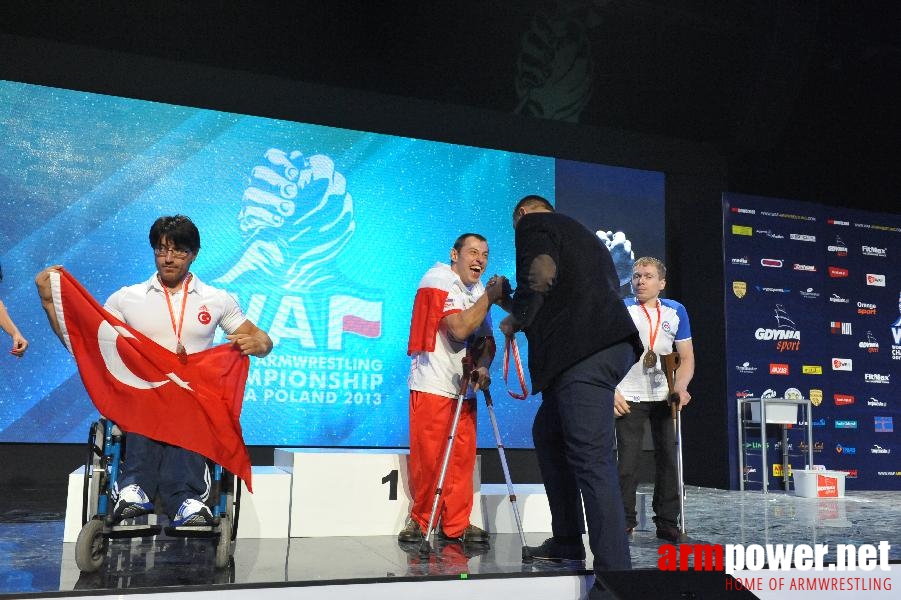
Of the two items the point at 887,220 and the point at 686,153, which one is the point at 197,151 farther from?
the point at 887,220

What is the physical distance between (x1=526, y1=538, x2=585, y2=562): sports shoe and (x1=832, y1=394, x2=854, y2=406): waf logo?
573 centimetres

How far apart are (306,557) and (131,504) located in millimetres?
756

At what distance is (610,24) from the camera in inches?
283

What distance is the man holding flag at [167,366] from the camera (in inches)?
114

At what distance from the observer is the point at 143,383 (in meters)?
3.03

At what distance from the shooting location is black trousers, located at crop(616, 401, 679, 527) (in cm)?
395

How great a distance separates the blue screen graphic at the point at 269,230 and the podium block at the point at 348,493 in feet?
7.58

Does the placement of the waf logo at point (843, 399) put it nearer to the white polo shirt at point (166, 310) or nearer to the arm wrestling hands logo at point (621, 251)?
the arm wrestling hands logo at point (621, 251)

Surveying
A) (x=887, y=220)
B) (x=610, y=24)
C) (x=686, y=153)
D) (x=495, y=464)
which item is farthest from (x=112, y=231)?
(x=887, y=220)

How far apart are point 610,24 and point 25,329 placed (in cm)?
546

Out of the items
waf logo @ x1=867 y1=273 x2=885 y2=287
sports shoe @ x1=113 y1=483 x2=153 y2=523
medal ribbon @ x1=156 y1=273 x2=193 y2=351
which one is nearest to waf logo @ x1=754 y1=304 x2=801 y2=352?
waf logo @ x1=867 y1=273 x2=885 y2=287

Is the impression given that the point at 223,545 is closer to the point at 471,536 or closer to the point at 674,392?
the point at 471,536

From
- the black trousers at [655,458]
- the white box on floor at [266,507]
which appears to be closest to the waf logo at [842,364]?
the black trousers at [655,458]

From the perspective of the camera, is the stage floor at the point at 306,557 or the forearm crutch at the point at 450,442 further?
the forearm crutch at the point at 450,442
